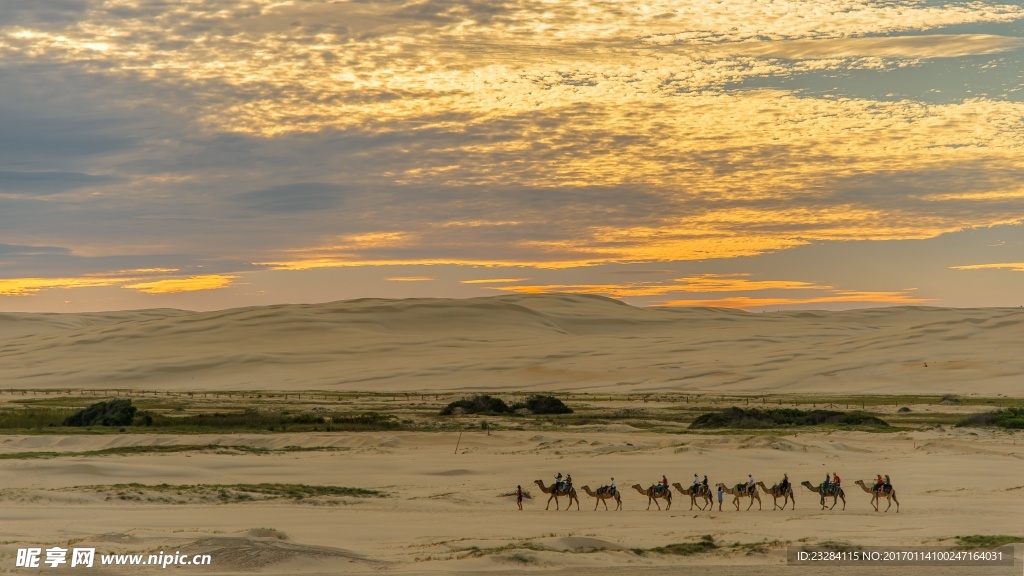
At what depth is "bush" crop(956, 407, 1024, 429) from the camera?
37.8 metres

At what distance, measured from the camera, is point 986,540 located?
1588 cm

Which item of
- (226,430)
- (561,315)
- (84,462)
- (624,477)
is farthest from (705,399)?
(561,315)

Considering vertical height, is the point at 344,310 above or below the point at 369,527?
below

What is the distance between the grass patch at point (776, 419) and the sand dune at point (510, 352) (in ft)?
68.8

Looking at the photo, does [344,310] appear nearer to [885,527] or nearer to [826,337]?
[826,337]

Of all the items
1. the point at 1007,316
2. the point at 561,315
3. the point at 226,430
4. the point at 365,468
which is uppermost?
the point at 365,468

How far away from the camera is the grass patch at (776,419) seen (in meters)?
39.5

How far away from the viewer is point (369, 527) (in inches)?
722

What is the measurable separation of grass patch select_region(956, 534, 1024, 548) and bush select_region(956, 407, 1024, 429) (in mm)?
23657

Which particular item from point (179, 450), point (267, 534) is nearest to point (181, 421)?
point (179, 450)

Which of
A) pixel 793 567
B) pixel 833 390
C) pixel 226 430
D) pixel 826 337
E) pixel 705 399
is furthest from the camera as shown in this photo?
pixel 826 337

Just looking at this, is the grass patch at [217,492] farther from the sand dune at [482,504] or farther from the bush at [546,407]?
the bush at [546,407]

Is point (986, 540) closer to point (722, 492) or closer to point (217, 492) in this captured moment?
point (722, 492)

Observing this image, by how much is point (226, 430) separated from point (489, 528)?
73.7ft
